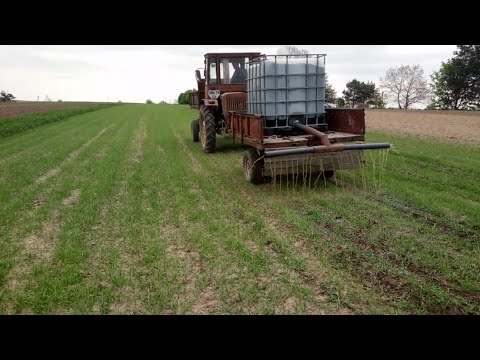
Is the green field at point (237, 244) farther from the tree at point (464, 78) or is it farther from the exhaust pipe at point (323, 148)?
the tree at point (464, 78)

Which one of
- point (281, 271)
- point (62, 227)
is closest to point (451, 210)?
point (281, 271)

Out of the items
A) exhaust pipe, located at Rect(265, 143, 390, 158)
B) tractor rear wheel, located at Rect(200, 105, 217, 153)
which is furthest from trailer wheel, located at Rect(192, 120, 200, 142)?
exhaust pipe, located at Rect(265, 143, 390, 158)

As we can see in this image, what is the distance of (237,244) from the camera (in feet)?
14.1

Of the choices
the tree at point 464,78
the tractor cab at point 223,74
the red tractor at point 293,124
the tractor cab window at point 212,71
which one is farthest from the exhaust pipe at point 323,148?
the tree at point 464,78

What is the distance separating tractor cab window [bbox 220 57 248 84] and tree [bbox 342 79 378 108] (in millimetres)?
50309

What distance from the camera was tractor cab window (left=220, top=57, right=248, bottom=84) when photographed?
10539 mm

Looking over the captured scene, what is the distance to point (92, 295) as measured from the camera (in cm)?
334

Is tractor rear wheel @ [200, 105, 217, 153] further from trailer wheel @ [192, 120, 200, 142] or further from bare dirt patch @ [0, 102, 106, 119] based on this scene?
bare dirt patch @ [0, 102, 106, 119]

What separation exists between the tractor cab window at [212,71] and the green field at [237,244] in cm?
363

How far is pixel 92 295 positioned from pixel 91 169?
5.99 m

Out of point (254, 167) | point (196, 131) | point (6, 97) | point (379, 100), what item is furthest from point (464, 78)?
point (6, 97)

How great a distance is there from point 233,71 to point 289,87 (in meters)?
4.20

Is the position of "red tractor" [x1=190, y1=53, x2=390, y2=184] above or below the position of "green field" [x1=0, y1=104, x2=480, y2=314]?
above
